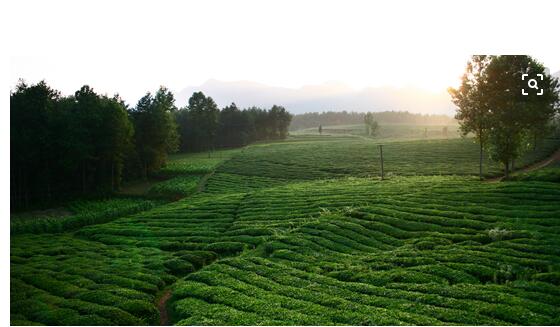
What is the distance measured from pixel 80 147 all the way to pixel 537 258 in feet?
215

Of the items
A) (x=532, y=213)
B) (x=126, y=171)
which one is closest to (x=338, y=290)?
(x=532, y=213)

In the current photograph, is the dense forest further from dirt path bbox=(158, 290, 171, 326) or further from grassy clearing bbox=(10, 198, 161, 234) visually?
dirt path bbox=(158, 290, 171, 326)

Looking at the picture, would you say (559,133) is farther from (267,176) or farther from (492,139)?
(267,176)

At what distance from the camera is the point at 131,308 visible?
2569cm

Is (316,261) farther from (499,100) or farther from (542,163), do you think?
(542,163)

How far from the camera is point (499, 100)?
6062 centimetres

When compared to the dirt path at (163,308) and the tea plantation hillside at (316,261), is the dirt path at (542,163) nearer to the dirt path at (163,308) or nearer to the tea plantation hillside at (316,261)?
the tea plantation hillside at (316,261)

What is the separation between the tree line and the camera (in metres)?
57.7

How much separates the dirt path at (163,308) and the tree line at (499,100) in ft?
149

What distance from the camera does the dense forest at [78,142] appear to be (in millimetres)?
68312

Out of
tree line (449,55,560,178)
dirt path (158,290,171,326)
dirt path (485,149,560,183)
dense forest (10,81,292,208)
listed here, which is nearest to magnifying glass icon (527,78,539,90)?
tree line (449,55,560,178)

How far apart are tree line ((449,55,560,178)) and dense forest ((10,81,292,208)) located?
56051mm

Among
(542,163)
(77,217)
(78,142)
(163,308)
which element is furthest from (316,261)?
(542,163)

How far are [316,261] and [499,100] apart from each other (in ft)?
142
